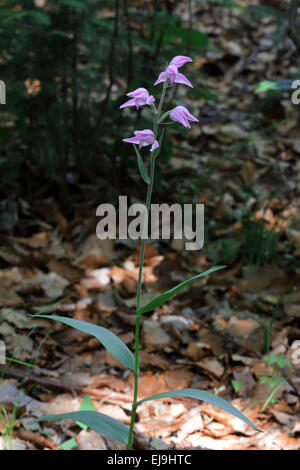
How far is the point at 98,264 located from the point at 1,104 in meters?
1.13

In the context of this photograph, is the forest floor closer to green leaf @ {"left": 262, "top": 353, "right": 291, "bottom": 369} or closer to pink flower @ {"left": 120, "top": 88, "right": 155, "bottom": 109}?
green leaf @ {"left": 262, "top": 353, "right": 291, "bottom": 369}

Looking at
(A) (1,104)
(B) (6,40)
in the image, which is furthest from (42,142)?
(B) (6,40)

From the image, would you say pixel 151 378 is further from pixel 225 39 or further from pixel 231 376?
pixel 225 39

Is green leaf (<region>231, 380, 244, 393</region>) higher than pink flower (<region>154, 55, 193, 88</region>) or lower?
lower

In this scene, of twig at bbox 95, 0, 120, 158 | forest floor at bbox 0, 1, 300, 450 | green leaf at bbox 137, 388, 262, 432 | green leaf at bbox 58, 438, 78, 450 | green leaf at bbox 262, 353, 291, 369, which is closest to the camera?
green leaf at bbox 137, 388, 262, 432

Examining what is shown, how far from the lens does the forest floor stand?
5.73ft

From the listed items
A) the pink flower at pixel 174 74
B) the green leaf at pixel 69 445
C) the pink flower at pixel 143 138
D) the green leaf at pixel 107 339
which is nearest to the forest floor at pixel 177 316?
the green leaf at pixel 69 445

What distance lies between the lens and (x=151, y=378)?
77.3 inches

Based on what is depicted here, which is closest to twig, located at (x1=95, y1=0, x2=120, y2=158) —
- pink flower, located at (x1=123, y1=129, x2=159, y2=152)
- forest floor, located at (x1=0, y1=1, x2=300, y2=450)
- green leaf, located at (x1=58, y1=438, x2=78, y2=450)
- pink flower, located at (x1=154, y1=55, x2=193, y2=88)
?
forest floor, located at (x1=0, y1=1, x2=300, y2=450)

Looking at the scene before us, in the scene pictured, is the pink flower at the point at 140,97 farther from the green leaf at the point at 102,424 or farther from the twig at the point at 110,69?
the twig at the point at 110,69

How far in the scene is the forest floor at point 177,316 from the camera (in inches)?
68.7

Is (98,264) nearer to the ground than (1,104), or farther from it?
nearer to the ground

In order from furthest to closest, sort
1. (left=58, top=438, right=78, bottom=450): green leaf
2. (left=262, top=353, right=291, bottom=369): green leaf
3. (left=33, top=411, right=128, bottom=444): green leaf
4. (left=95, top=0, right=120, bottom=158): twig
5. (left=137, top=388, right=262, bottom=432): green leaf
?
(left=95, top=0, right=120, bottom=158): twig → (left=262, top=353, right=291, bottom=369): green leaf → (left=58, top=438, right=78, bottom=450): green leaf → (left=33, top=411, right=128, bottom=444): green leaf → (left=137, top=388, right=262, bottom=432): green leaf

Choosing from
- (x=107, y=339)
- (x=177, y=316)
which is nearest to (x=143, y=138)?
(x=107, y=339)
